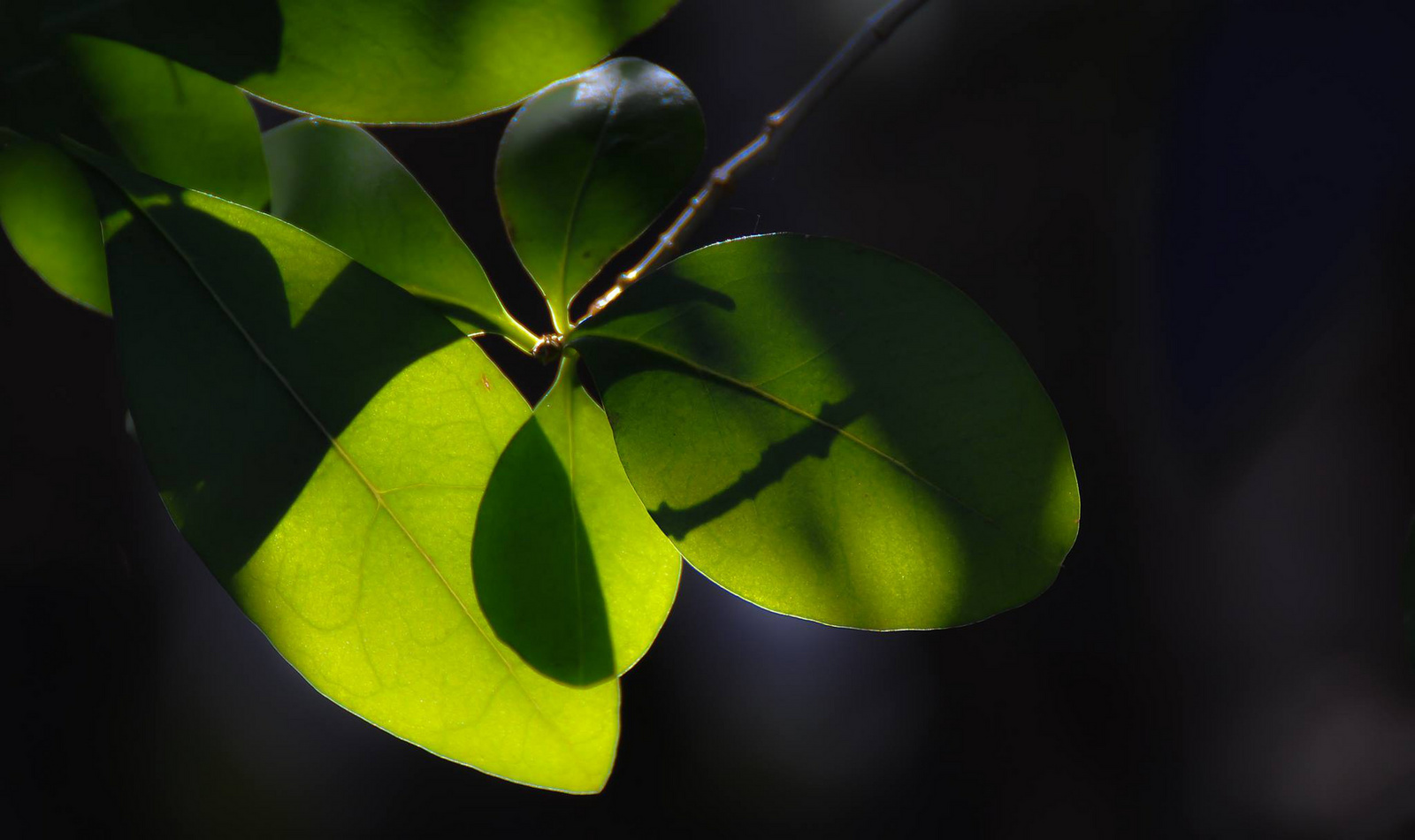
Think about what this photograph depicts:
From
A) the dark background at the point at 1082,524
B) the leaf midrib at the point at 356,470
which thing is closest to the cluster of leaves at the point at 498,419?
the leaf midrib at the point at 356,470

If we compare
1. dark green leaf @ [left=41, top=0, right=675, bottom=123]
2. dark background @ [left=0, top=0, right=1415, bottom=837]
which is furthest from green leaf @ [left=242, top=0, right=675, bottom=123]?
dark background @ [left=0, top=0, right=1415, bottom=837]

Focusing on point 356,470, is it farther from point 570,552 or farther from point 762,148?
point 762,148

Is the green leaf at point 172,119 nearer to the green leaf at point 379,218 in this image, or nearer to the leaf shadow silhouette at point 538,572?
the green leaf at point 379,218

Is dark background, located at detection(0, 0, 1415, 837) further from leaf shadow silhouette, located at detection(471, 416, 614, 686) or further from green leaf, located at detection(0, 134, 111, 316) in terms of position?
leaf shadow silhouette, located at detection(471, 416, 614, 686)

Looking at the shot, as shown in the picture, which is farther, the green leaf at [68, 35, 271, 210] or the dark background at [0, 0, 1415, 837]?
the dark background at [0, 0, 1415, 837]

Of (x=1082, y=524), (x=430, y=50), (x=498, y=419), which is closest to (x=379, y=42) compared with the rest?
(x=430, y=50)

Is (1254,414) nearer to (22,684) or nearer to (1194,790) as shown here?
(1194,790)

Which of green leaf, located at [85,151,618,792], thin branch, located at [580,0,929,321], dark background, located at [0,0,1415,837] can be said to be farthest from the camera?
dark background, located at [0,0,1415,837]

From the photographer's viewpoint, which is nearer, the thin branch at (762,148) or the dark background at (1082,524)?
the thin branch at (762,148)
